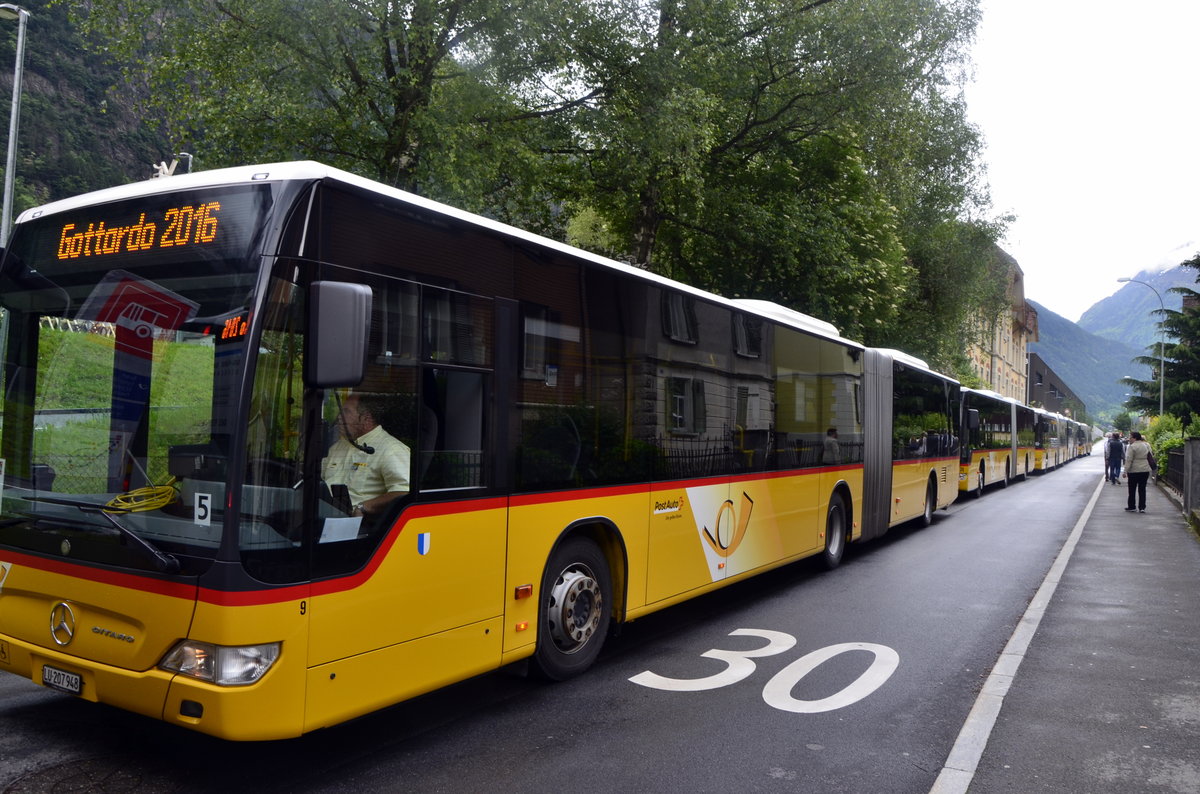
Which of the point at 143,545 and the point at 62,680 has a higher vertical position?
the point at 143,545

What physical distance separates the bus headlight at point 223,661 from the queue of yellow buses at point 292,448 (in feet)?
0.04

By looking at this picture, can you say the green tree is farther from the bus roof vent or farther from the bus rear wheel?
the bus rear wheel

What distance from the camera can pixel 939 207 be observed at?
1299 inches

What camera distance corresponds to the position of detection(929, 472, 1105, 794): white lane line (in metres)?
4.58

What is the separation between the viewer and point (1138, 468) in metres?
19.7

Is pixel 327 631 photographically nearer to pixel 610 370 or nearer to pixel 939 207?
pixel 610 370

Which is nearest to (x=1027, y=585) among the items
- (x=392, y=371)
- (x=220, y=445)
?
(x=392, y=371)

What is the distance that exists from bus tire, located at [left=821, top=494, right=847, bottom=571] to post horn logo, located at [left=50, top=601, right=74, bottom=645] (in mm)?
8498

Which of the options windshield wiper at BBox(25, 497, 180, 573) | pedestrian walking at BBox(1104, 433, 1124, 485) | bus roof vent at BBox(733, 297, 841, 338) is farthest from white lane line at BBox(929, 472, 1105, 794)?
pedestrian walking at BBox(1104, 433, 1124, 485)

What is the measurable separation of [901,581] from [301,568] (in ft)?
26.6

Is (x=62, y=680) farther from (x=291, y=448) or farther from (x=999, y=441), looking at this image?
(x=999, y=441)

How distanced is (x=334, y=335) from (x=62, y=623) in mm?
1993

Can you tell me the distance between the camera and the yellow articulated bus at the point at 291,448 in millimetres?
3979

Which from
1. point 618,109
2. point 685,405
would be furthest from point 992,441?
point 685,405
